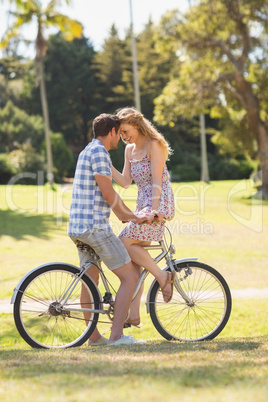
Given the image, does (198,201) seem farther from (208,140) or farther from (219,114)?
(208,140)

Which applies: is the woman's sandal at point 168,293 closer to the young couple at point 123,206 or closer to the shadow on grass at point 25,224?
the young couple at point 123,206

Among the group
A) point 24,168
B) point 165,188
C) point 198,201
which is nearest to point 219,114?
point 198,201

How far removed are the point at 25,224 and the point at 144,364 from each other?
12.9m

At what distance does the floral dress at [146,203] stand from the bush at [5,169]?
32286 millimetres

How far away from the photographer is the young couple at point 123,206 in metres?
4.30

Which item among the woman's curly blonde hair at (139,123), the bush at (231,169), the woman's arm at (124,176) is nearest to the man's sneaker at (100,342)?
the woman's arm at (124,176)

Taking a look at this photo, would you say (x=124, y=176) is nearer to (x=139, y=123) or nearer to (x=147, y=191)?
(x=147, y=191)

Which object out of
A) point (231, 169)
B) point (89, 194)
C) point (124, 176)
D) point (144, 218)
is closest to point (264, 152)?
point (231, 169)

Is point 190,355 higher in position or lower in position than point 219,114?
lower

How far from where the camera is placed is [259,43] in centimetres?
2452

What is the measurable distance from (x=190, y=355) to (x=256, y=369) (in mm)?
635

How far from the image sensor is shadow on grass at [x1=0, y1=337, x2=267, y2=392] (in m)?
3.05

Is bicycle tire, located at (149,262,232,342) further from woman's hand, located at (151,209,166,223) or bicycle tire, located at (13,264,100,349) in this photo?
bicycle tire, located at (13,264,100,349)

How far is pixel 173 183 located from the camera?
32938 millimetres
